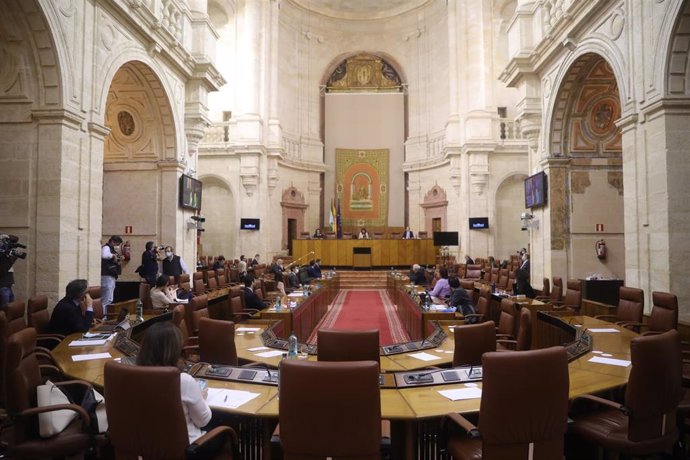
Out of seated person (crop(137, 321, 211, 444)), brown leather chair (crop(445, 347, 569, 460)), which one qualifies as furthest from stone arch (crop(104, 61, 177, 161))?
brown leather chair (crop(445, 347, 569, 460))

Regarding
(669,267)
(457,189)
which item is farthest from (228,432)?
(457,189)

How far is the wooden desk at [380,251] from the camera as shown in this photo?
1775 centimetres

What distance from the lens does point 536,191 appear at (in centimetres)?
997

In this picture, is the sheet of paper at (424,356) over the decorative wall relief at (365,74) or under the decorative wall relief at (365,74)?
under

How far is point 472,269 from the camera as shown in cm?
1305

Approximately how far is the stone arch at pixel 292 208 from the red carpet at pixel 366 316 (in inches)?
251

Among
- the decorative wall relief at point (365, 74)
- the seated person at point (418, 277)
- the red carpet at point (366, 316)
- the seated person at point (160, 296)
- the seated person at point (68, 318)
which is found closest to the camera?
the seated person at point (68, 318)

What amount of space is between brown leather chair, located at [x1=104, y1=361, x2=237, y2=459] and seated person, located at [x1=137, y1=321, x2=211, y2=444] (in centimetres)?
12

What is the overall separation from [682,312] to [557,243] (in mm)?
3657

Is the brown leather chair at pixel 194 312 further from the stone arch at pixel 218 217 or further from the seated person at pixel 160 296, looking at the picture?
the stone arch at pixel 218 217

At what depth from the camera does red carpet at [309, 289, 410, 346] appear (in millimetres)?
7943

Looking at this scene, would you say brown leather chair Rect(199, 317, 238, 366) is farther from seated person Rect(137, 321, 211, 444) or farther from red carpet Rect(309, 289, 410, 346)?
red carpet Rect(309, 289, 410, 346)

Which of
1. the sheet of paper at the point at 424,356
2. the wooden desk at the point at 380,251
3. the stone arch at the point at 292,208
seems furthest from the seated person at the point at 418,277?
the stone arch at the point at 292,208

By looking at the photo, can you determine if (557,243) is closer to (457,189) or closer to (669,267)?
(669,267)
